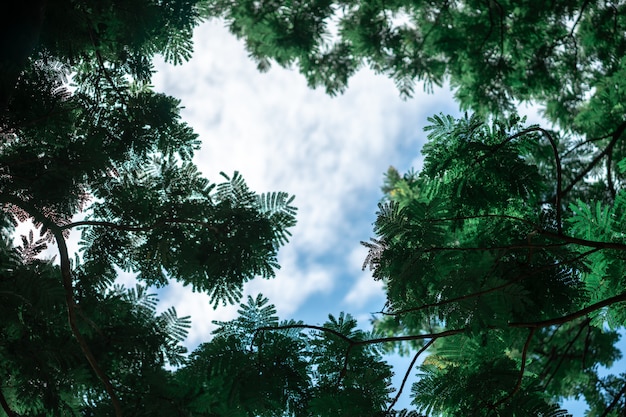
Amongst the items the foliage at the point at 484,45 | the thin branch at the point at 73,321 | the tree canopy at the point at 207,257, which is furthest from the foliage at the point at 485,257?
the foliage at the point at 484,45

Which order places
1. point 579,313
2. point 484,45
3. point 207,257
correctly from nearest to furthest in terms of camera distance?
point 579,313 < point 207,257 < point 484,45

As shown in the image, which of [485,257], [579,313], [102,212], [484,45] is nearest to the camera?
[579,313]

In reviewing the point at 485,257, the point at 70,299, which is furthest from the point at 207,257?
the point at 485,257

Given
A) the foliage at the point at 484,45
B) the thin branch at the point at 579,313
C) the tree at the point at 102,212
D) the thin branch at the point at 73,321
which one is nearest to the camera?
the thin branch at the point at 579,313

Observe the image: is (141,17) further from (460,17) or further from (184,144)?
(460,17)

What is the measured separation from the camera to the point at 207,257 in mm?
3189

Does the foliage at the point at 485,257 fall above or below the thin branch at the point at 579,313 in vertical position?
above

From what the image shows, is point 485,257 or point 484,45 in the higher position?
point 484,45

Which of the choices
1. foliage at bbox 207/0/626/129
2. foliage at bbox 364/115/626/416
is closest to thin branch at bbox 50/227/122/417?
foliage at bbox 364/115/626/416

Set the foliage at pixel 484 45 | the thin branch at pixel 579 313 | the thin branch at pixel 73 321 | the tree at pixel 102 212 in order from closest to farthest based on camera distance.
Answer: the thin branch at pixel 579 313, the thin branch at pixel 73 321, the tree at pixel 102 212, the foliage at pixel 484 45

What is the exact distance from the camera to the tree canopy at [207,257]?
8.28 feet

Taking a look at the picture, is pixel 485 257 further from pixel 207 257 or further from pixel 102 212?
pixel 102 212

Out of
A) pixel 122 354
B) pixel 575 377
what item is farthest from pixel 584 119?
pixel 122 354

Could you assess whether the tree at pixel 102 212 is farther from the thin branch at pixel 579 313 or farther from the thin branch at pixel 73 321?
the thin branch at pixel 579 313
